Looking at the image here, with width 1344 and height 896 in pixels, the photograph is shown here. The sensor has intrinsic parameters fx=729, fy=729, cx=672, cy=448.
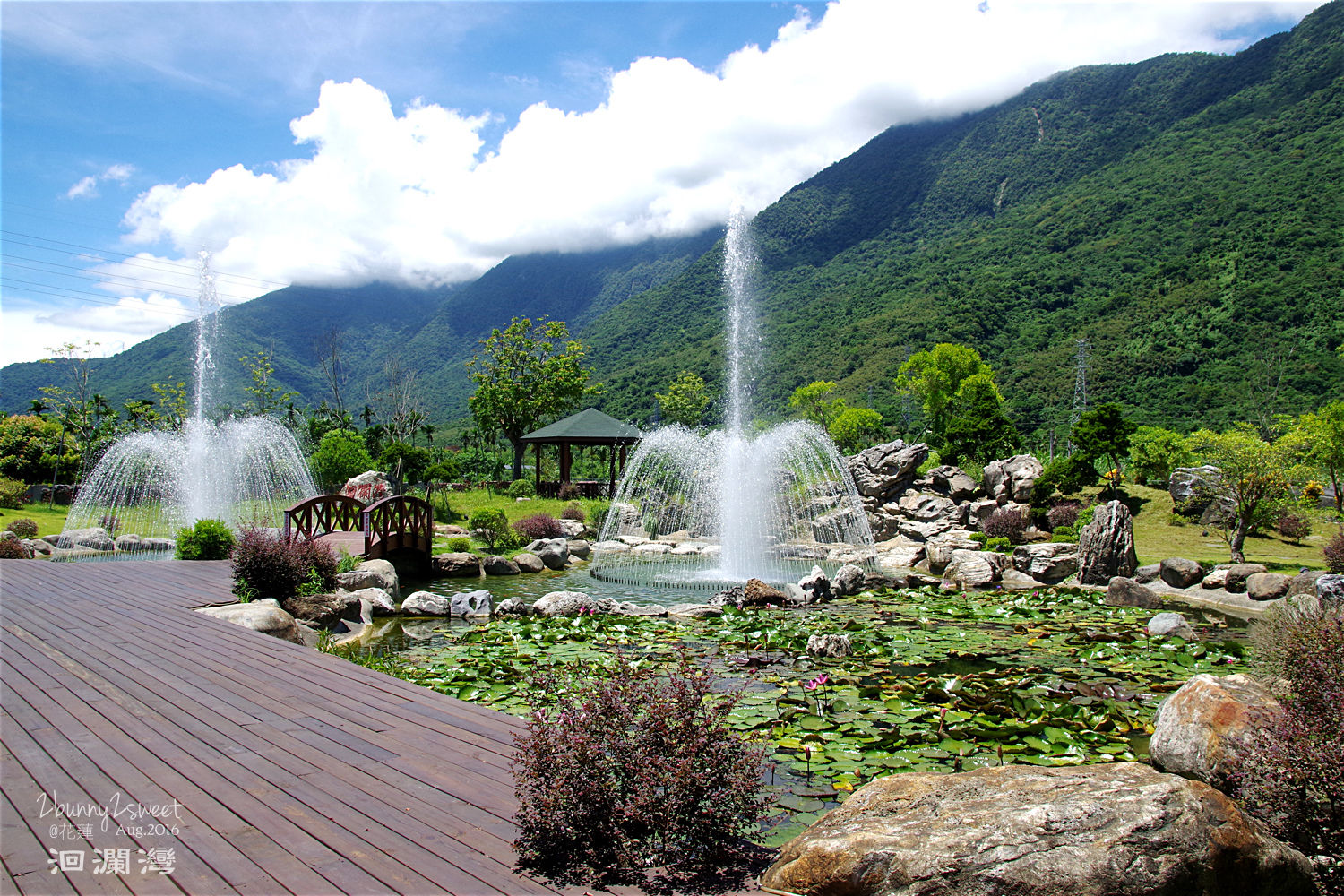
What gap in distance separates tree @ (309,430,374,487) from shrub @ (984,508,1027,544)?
69.0 feet

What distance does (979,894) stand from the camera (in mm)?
2576

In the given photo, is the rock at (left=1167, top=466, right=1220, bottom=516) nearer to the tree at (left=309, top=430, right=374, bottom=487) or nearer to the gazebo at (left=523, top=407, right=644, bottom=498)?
the gazebo at (left=523, top=407, right=644, bottom=498)

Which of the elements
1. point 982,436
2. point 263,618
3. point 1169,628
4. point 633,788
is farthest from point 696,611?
point 982,436

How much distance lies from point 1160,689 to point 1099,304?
4950cm

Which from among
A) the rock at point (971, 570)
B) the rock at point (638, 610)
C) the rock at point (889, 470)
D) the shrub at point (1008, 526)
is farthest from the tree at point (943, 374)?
the rock at point (638, 610)

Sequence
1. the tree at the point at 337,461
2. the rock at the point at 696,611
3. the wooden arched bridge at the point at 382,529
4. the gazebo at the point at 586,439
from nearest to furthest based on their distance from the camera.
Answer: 1. the rock at the point at 696,611
2. the wooden arched bridge at the point at 382,529
3. the tree at the point at 337,461
4. the gazebo at the point at 586,439

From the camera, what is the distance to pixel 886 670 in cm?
726

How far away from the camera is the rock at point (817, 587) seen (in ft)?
38.6

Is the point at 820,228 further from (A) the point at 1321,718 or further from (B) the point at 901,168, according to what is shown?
(A) the point at 1321,718

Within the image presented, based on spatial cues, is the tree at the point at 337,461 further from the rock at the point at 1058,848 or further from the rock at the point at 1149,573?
the rock at the point at 1058,848

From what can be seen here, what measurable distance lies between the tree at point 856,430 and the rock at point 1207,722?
29681mm

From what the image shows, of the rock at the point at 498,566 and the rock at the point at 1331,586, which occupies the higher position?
the rock at the point at 1331,586

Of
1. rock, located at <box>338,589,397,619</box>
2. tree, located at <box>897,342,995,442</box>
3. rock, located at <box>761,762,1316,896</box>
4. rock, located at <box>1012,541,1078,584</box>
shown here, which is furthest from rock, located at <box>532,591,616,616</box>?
tree, located at <box>897,342,995,442</box>

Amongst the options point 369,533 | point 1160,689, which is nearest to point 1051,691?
point 1160,689
